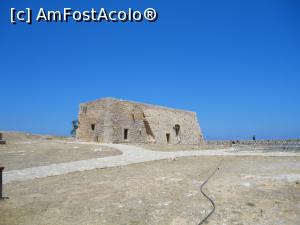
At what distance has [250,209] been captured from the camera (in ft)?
15.4

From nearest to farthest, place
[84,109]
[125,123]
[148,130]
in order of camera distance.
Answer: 1. [125,123]
2. [148,130]
3. [84,109]

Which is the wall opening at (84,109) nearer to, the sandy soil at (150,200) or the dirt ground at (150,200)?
the dirt ground at (150,200)

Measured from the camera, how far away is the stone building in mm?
25516

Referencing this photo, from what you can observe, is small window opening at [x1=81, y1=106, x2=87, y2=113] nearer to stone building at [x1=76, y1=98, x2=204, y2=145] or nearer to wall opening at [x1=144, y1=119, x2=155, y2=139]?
stone building at [x1=76, y1=98, x2=204, y2=145]

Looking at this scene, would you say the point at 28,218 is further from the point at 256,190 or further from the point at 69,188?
the point at 256,190

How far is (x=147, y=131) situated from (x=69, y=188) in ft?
69.7

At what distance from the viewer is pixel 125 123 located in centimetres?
2639

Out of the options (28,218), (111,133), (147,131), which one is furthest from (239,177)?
(147,131)

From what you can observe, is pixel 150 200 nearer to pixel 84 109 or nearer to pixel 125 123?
pixel 125 123

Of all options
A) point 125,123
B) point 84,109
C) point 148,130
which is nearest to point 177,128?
point 148,130

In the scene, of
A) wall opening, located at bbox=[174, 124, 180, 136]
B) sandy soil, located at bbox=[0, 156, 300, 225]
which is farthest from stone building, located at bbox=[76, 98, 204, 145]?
sandy soil, located at bbox=[0, 156, 300, 225]

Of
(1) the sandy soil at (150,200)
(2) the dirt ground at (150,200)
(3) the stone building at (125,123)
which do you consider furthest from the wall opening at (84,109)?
(1) the sandy soil at (150,200)

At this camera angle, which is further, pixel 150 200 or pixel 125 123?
pixel 125 123

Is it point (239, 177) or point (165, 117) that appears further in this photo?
point (165, 117)
